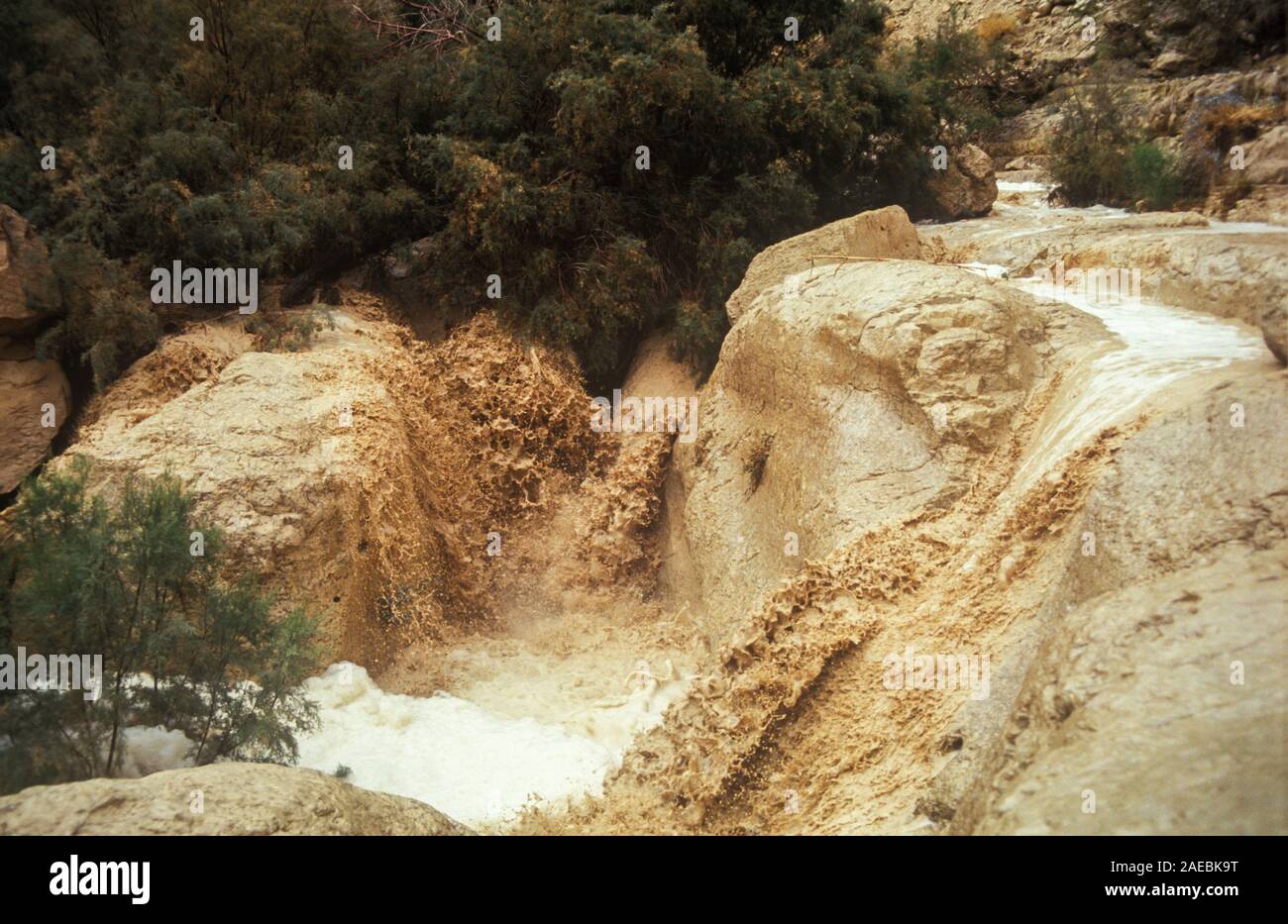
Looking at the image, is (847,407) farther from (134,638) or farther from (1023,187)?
(1023,187)

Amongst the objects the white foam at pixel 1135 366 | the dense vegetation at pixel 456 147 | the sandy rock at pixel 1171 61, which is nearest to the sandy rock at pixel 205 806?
the white foam at pixel 1135 366

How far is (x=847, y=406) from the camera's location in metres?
7.23

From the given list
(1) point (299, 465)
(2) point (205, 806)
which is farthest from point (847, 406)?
(2) point (205, 806)

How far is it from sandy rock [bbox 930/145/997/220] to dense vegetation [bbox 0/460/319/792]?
36.8 ft

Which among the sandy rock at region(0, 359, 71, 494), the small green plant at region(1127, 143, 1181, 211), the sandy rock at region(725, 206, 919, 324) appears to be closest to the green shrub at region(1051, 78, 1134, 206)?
the small green plant at region(1127, 143, 1181, 211)

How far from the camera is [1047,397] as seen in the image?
6.25 m

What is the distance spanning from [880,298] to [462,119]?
6825 mm

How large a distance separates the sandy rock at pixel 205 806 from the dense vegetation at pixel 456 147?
23.8 feet

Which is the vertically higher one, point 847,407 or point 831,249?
point 831,249

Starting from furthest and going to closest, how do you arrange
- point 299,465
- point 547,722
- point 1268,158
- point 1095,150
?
point 1095,150 → point 1268,158 → point 299,465 → point 547,722

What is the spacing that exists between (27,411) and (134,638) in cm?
546

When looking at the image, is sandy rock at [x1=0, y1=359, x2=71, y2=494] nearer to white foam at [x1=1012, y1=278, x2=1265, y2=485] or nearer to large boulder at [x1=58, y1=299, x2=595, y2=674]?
large boulder at [x1=58, y1=299, x2=595, y2=674]

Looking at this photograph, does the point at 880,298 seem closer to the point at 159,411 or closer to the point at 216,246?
the point at 159,411
